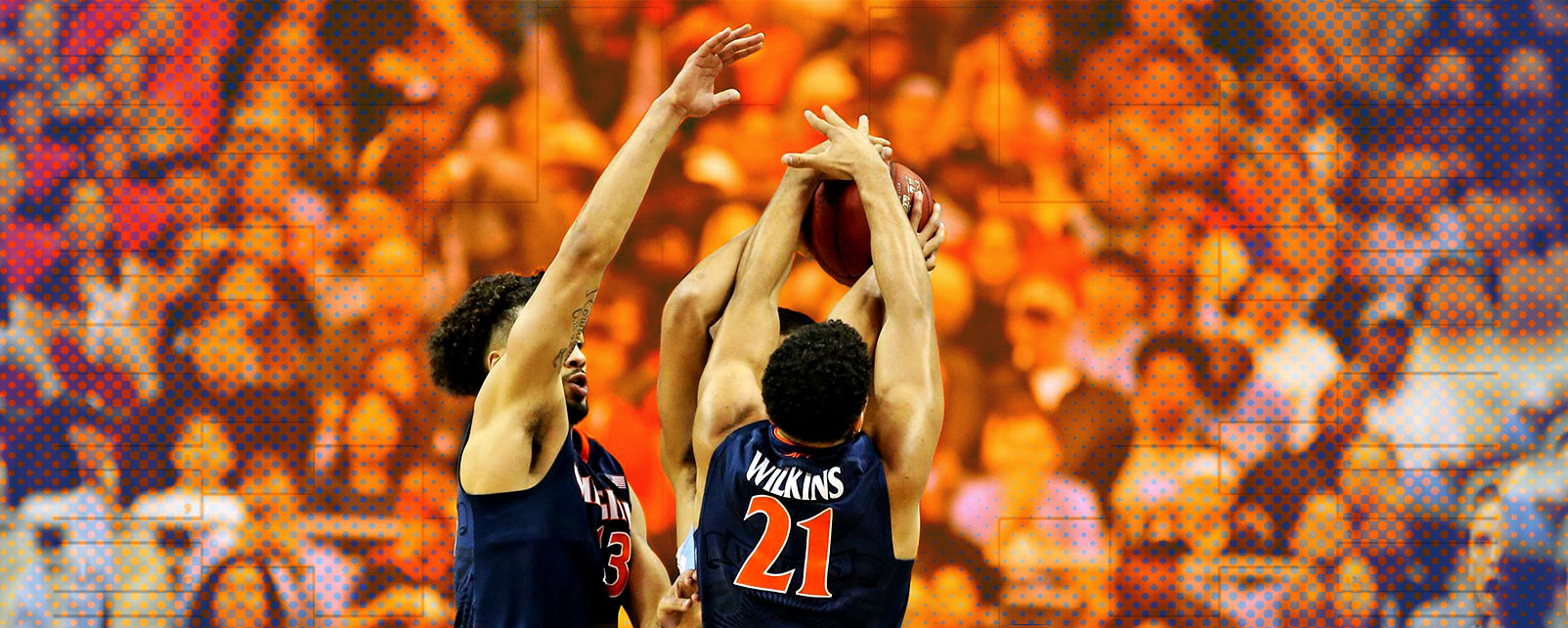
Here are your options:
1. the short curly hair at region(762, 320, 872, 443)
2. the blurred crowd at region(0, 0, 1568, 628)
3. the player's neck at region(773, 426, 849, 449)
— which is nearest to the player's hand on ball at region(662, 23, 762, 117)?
the short curly hair at region(762, 320, 872, 443)

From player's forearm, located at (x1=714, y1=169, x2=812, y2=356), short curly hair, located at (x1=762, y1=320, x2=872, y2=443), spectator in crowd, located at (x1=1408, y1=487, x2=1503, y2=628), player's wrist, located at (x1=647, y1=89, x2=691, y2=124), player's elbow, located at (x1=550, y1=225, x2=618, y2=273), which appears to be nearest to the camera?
short curly hair, located at (x1=762, y1=320, x2=872, y2=443)

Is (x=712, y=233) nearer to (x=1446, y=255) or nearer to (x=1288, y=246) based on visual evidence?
(x=1288, y=246)

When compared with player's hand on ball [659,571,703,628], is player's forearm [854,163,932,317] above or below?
above

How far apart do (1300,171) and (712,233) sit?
2231mm

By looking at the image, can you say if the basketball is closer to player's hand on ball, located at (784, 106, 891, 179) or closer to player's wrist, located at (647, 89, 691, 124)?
player's hand on ball, located at (784, 106, 891, 179)

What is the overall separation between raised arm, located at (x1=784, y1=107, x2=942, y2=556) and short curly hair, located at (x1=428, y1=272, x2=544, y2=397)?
660 mm

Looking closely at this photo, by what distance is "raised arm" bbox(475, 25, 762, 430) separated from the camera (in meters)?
2.37

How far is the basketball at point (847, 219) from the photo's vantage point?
2.72 meters

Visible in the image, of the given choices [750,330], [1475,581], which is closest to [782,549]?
[750,330]

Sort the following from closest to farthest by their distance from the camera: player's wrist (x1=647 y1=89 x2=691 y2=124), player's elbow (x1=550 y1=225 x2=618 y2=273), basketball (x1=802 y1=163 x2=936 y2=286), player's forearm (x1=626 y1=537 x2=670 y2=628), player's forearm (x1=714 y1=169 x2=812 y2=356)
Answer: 1. player's elbow (x1=550 y1=225 x2=618 y2=273)
2. player's wrist (x1=647 y1=89 x2=691 y2=124)
3. player's forearm (x1=714 y1=169 x2=812 y2=356)
4. basketball (x1=802 y1=163 x2=936 y2=286)
5. player's forearm (x1=626 y1=537 x2=670 y2=628)

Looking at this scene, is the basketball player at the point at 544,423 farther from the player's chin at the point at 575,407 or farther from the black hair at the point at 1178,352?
the black hair at the point at 1178,352

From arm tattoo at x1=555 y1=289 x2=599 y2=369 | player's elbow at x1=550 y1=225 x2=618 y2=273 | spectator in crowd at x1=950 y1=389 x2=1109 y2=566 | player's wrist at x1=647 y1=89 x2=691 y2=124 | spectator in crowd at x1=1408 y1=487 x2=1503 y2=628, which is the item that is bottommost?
spectator in crowd at x1=1408 y1=487 x2=1503 y2=628

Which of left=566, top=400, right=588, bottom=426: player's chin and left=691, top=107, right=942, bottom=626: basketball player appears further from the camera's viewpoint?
left=566, top=400, right=588, bottom=426: player's chin

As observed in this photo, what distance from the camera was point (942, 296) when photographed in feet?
15.5
